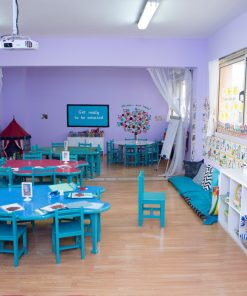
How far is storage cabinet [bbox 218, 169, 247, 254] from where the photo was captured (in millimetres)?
4781

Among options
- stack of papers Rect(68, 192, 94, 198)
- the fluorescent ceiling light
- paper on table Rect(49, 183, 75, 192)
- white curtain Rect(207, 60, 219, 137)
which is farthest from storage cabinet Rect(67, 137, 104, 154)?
stack of papers Rect(68, 192, 94, 198)

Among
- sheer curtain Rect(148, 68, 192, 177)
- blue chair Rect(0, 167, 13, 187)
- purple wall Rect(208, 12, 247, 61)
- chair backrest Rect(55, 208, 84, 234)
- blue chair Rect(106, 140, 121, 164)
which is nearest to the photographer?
chair backrest Rect(55, 208, 84, 234)

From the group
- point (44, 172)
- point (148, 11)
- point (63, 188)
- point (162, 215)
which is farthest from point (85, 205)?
point (148, 11)

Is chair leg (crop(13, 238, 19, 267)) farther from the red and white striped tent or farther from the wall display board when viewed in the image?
the wall display board

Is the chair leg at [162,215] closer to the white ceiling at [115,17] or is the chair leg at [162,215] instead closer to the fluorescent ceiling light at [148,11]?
the fluorescent ceiling light at [148,11]

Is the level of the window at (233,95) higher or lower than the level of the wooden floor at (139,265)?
higher

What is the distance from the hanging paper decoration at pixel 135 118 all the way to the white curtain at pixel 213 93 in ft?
15.7

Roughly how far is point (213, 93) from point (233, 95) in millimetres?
663

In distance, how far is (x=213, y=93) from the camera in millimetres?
7285

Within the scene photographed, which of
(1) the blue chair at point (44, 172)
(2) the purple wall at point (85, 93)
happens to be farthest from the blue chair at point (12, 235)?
(2) the purple wall at point (85, 93)

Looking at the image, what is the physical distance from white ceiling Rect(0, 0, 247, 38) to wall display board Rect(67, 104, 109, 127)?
469 cm

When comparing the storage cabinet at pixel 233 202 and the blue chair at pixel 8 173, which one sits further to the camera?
the blue chair at pixel 8 173

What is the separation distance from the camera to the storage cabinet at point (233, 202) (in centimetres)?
478

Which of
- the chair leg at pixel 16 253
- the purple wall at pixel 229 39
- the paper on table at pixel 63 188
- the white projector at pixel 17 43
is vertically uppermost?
the purple wall at pixel 229 39
